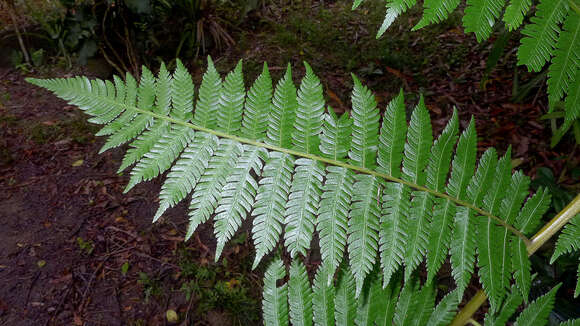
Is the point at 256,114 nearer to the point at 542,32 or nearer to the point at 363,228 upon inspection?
the point at 363,228

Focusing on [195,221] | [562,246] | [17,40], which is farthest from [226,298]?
[17,40]

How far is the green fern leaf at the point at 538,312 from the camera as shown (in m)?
0.93

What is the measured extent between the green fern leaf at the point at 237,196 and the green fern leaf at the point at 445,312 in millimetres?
630

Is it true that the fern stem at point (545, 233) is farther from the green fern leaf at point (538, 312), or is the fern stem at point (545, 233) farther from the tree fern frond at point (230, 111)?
the tree fern frond at point (230, 111)

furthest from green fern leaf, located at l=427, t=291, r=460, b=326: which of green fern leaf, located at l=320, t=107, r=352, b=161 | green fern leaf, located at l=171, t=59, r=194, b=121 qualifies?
green fern leaf, located at l=171, t=59, r=194, b=121

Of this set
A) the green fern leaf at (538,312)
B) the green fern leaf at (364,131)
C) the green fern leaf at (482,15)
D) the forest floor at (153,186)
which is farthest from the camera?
the forest floor at (153,186)

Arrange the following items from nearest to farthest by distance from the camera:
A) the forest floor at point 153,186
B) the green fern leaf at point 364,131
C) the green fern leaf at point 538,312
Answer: the green fern leaf at point 364,131 → the green fern leaf at point 538,312 → the forest floor at point 153,186

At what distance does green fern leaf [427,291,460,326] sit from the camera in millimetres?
1002

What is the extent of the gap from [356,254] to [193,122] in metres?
0.46

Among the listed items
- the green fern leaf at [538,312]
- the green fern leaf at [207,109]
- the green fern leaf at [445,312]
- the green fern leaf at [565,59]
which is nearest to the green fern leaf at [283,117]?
the green fern leaf at [207,109]

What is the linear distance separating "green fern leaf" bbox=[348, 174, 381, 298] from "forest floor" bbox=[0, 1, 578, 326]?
1963 millimetres

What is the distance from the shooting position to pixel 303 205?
789 mm

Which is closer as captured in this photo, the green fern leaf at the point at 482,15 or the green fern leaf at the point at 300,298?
the green fern leaf at the point at 482,15

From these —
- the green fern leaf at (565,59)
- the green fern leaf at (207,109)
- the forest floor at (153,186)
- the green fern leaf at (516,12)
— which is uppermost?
the green fern leaf at (516,12)
